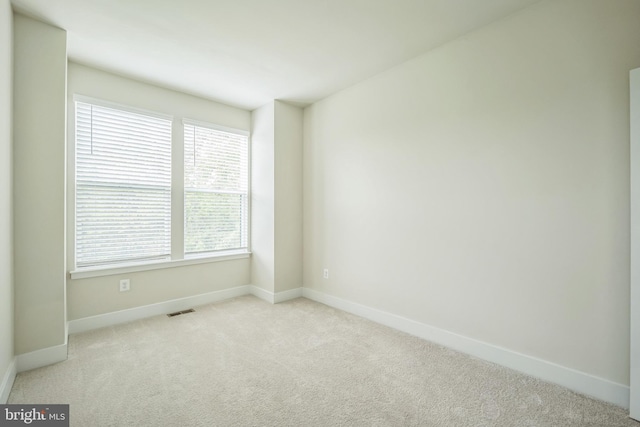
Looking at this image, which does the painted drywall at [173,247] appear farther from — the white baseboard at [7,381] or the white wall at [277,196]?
the white baseboard at [7,381]

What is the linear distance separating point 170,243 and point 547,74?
4.03 meters

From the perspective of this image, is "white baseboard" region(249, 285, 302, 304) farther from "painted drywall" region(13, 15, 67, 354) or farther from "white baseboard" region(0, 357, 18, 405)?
"white baseboard" region(0, 357, 18, 405)

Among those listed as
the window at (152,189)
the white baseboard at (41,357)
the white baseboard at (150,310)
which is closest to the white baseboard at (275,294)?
the white baseboard at (150,310)

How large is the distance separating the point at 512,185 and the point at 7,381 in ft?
12.6

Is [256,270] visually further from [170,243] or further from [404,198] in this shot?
[404,198]

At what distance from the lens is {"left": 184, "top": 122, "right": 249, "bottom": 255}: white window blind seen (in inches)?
148

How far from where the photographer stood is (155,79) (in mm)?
3293

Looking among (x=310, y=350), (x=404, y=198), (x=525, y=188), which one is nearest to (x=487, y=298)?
(x=525, y=188)

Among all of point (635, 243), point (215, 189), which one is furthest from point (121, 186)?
point (635, 243)

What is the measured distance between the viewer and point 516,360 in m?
2.22

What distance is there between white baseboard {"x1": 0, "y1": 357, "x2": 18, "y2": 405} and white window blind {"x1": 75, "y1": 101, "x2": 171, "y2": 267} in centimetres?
108

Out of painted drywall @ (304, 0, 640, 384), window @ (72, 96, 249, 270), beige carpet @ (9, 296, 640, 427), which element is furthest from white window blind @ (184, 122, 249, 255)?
painted drywall @ (304, 0, 640, 384)

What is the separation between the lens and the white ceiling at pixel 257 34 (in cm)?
214

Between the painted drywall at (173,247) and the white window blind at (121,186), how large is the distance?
9 centimetres
